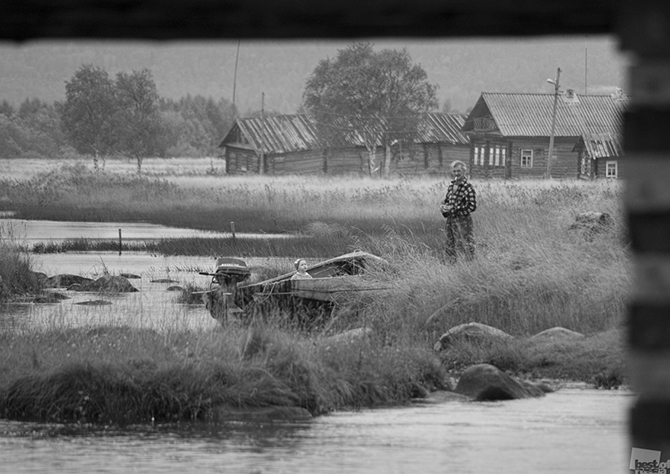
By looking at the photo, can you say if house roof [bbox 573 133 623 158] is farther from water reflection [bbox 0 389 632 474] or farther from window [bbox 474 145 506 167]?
water reflection [bbox 0 389 632 474]

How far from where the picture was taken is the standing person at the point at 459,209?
18.2 m

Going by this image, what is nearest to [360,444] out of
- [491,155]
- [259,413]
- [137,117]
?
[259,413]

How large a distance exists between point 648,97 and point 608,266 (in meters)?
13.0

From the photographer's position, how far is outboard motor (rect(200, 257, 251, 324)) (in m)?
17.4

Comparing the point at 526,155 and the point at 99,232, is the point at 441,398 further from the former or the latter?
the point at 526,155

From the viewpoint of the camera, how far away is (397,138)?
79375mm

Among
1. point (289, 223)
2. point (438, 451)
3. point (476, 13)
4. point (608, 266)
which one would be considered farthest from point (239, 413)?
point (289, 223)

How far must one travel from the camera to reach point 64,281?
2378 centimetres

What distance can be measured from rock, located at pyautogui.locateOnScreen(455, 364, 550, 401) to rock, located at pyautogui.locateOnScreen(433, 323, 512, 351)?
1600 mm

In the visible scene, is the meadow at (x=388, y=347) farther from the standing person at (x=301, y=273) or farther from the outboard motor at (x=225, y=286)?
the outboard motor at (x=225, y=286)

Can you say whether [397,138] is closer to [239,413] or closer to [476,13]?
[239,413]

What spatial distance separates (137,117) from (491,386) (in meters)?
80.5

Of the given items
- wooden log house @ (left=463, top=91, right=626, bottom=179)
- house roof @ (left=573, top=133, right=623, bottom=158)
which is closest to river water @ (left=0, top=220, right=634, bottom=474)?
house roof @ (left=573, top=133, right=623, bottom=158)

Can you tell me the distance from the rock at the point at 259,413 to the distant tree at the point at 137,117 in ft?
260
